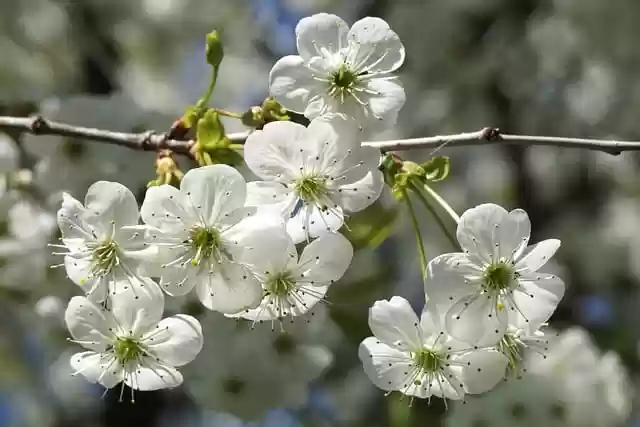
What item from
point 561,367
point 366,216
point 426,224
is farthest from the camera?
→ point 426,224

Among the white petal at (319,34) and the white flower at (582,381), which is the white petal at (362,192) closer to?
the white petal at (319,34)

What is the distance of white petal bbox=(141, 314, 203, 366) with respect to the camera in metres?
0.96

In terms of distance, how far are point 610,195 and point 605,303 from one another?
55 cm

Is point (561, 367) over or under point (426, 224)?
under

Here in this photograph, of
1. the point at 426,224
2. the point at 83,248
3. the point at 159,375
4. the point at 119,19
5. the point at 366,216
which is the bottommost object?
the point at 159,375

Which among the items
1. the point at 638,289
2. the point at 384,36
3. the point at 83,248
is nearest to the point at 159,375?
the point at 83,248

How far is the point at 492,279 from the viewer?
95 centimetres

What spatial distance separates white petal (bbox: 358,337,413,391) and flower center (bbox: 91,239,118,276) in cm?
33

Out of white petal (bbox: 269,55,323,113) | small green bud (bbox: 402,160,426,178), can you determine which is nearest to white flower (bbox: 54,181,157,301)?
white petal (bbox: 269,55,323,113)

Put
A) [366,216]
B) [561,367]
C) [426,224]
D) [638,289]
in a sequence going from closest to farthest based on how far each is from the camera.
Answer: [366,216]
[561,367]
[426,224]
[638,289]

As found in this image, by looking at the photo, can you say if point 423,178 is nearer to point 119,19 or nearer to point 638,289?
point 119,19

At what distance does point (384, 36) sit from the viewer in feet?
3.34

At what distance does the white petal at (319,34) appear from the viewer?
100 cm

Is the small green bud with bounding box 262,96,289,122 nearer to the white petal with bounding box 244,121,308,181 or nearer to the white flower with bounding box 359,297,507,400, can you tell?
the white petal with bounding box 244,121,308,181
